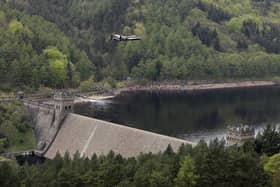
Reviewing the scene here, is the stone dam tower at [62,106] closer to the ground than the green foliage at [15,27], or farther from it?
closer to the ground

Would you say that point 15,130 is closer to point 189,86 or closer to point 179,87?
point 179,87

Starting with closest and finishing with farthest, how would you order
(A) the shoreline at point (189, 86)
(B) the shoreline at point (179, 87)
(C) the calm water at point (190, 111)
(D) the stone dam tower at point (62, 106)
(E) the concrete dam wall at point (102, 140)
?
(E) the concrete dam wall at point (102, 140) → (D) the stone dam tower at point (62, 106) → (C) the calm water at point (190, 111) → (B) the shoreline at point (179, 87) → (A) the shoreline at point (189, 86)

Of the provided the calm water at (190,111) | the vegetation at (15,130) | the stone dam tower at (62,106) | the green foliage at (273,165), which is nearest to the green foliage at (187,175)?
the green foliage at (273,165)

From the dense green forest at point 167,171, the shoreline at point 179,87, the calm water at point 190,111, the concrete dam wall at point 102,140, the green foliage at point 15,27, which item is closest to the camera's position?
the dense green forest at point 167,171

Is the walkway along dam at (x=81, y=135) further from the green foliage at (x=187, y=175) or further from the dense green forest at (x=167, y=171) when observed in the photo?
the green foliage at (x=187, y=175)

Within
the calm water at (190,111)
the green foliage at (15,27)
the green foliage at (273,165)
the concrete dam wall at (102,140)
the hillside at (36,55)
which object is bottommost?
the calm water at (190,111)

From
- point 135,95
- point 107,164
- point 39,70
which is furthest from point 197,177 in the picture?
point 135,95

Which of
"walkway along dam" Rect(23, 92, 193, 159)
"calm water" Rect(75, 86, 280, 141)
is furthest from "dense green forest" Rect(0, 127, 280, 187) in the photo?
"calm water" Rect(75, 86, 280, 141)

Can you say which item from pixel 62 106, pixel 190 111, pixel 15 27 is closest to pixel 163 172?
pixel 62 106
